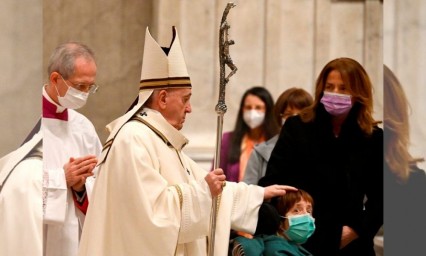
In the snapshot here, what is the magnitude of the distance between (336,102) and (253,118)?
168 cm

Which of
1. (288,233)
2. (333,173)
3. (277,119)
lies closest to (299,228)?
(288,233)

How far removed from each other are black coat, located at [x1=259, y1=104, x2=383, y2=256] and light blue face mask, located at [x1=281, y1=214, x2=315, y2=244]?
379 mm

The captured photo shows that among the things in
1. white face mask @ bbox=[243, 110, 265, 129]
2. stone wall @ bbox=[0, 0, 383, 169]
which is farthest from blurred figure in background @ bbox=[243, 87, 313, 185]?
stone wall @ bbox=[0, 0, 383, 169]

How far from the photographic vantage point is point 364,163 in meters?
6.93

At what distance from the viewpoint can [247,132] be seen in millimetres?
8438

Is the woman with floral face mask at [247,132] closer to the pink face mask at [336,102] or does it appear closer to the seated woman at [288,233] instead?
the pink face mask at [336,102]

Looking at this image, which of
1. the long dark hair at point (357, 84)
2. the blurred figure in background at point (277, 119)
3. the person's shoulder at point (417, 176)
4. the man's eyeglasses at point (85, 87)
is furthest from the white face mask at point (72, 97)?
the person's shoulder at point (417, 176)

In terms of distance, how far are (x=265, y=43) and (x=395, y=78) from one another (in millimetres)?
4241

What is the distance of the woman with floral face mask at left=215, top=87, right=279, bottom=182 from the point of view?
8.30 m

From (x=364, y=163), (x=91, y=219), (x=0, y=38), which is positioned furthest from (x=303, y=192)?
(x=0, y=38)

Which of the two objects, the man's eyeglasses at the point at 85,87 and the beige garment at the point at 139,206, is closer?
the beige garment at the point at 139,206

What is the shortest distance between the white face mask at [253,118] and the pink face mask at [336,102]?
5.23 feet

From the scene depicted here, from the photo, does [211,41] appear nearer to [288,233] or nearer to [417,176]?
[288,233]

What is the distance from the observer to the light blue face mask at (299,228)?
648cm
